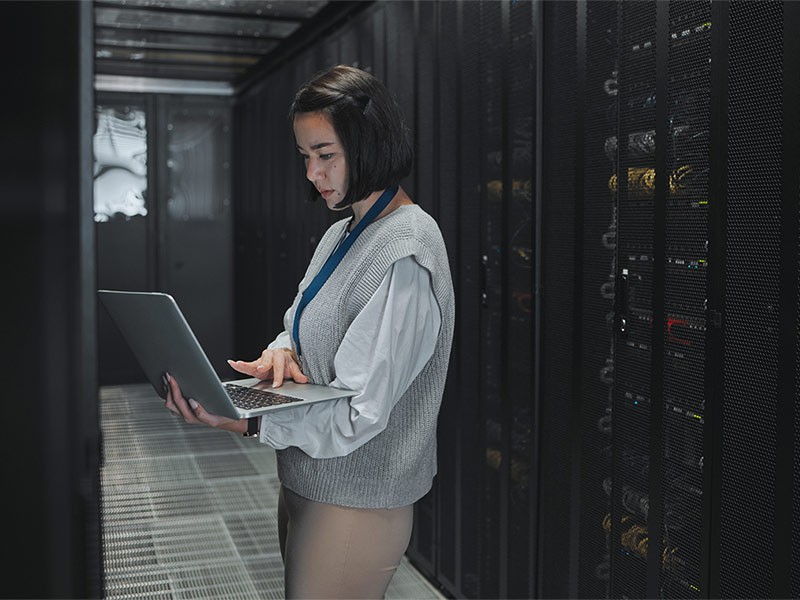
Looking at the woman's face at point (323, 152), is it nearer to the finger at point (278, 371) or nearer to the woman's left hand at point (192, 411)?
the finger at point (278, 371)

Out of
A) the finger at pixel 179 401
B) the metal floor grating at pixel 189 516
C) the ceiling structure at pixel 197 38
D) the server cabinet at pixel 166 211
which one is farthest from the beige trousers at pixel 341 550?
the server cabinet at pixel 166 211

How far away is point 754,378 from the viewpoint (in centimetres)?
167

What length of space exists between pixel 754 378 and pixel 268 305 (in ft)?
17.0

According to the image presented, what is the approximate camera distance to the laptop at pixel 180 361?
1.27 meters

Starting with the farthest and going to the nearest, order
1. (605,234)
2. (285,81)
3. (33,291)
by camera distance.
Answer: (285,81)
(605,234)
(33,291)

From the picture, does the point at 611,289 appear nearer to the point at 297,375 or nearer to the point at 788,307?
the point at 788,307

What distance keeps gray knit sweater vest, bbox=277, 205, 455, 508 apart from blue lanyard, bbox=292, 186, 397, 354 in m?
0.02

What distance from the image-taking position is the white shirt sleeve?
1420 millimetres

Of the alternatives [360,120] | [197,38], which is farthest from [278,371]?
[197,38]

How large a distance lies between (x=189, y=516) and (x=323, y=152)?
118 inches

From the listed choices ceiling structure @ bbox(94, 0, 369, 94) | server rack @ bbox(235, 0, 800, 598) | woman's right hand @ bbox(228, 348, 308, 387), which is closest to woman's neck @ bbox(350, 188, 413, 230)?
woman's right hand @ bbox(228, 348, 308, 387)

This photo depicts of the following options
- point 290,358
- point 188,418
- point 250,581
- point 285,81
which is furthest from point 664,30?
point 285,81

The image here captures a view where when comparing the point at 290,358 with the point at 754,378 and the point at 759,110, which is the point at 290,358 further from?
the point at 759,110

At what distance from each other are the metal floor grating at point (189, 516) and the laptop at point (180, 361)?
76.9 inches
